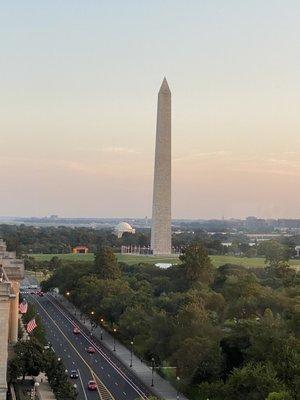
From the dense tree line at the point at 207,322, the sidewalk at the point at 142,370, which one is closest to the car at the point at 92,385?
the sidewalk at the point at 142,370

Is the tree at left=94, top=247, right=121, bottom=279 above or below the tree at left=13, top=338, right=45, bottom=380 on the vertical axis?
above

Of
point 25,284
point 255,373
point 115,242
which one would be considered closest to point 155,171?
point 25,284

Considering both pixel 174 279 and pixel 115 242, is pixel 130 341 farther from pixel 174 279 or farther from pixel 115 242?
pixel 115 242

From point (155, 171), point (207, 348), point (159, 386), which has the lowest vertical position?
point (159, 386)

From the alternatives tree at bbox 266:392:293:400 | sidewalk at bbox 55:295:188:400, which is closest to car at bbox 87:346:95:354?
sidewalk at bbox 55:295:188:400

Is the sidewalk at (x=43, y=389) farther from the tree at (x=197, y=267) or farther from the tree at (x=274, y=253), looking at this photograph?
the tree at (x=274, y=253)

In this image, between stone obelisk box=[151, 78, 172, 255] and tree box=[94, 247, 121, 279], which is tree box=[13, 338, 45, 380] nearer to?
tree box=[94, 247, 121, 279]

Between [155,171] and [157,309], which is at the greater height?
[155,171]
